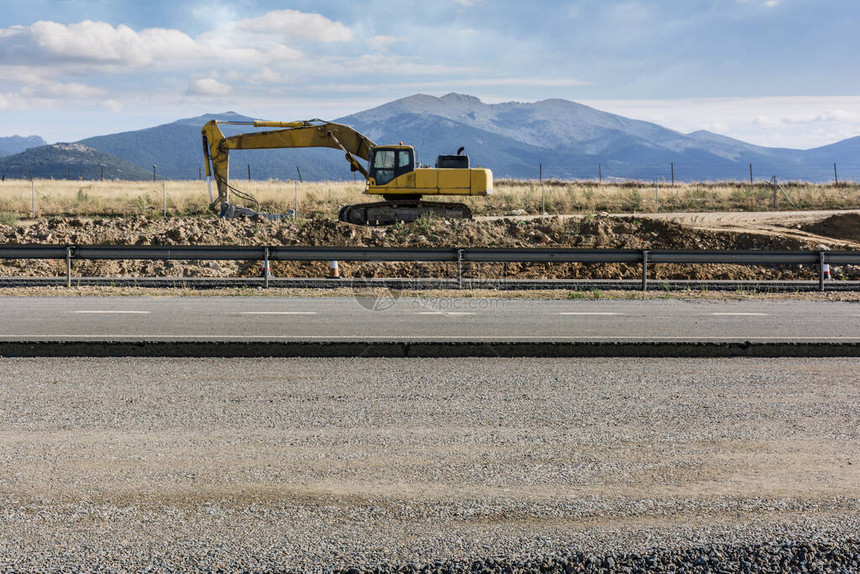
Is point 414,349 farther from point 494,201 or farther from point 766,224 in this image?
point 494,201

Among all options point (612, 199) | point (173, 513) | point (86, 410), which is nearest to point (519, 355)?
point (86, 410)

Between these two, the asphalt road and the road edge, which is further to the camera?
the asphalt road

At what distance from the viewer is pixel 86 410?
21.1 feet

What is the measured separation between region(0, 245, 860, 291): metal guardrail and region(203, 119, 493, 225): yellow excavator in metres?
9.38

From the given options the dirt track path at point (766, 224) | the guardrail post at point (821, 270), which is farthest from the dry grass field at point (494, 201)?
the guardrail post at point (821, 270)

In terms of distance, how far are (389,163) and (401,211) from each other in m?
1.84

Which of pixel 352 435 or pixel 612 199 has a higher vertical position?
pixel 612 199

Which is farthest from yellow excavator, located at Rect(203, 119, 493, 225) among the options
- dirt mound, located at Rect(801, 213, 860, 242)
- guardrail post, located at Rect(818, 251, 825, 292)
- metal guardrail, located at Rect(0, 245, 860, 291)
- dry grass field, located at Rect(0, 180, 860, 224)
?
dirt mound, located at Rect(801, 213, 860, 242)

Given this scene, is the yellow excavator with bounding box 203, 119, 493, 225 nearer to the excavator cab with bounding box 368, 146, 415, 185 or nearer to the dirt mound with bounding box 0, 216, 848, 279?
the excavator cab with bounding box 368, 146, 415, 185

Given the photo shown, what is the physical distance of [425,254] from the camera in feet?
63.9

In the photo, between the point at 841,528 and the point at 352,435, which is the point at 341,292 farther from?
the point at 841,528

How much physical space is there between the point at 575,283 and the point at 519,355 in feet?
35.8

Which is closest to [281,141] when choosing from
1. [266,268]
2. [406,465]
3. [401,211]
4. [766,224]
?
[401,211]

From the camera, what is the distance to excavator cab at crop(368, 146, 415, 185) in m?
28.5
